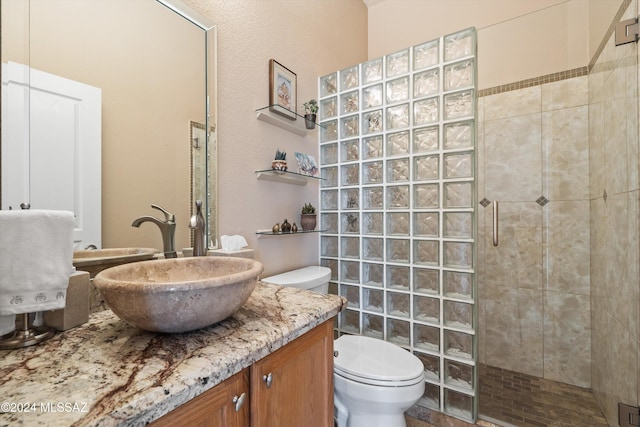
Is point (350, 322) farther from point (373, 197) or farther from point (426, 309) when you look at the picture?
point (373, 197)

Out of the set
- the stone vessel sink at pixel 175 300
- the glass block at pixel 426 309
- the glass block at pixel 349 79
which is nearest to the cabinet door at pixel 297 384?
the stone vessel sink at pixel 175 300

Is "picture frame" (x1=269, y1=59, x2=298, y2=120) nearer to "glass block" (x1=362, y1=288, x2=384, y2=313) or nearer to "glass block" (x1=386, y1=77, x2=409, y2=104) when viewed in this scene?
"glass block" (x1=386, y1=77, x2=409, y2=104)

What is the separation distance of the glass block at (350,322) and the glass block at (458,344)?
0.54 m

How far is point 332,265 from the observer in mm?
1982

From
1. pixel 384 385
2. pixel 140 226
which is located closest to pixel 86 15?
pixel 140 226

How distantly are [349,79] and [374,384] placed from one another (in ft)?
5.83

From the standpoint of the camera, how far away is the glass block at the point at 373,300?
1.78 m

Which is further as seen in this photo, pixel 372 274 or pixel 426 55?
pixel 372 274

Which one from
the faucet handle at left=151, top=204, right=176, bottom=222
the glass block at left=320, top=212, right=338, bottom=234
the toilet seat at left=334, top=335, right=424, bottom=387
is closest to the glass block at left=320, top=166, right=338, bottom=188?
the glass block at left=320, top=212, right=338, bottom=234

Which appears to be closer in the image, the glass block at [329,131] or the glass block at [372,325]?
the glass block at [372,325]

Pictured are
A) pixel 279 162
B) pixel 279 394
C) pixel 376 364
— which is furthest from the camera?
pixel 279 162

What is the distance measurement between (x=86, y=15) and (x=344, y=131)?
1383 millimetres

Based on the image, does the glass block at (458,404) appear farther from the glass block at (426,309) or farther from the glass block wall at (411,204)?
the glass block at (426,309)

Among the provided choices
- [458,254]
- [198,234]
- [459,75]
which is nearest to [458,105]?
[459,75]
